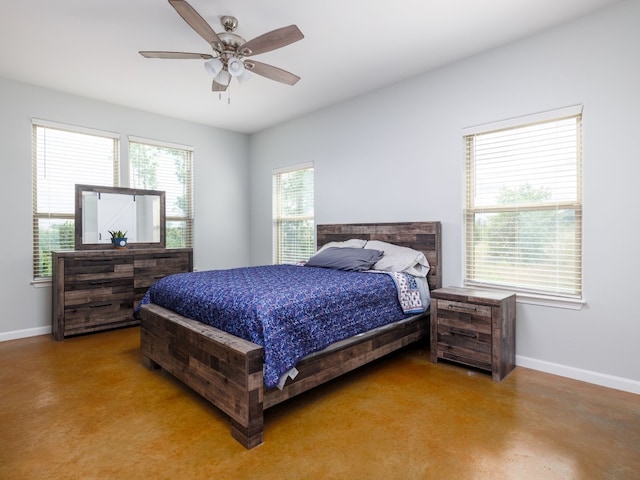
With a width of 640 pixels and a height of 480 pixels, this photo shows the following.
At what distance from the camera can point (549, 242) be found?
284 centimetres

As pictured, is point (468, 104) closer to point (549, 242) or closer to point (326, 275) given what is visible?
point (549, 242)

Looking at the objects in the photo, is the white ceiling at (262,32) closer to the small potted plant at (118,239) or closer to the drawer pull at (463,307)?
the small potted plant at (118,239)

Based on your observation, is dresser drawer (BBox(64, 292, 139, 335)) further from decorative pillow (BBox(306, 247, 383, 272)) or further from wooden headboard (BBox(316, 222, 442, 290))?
wooden headboard (BBox(316, 222, 442, 290))

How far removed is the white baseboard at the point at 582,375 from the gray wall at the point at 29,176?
4323 millimetres

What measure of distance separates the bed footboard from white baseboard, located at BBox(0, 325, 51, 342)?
2292 millimetres

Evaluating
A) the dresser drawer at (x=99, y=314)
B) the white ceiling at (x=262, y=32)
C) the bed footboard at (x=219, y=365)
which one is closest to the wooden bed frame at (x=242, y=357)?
the bed footboard at (x=219, y=365)

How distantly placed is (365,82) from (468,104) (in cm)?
115

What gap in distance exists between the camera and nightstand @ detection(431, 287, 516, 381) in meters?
2.63

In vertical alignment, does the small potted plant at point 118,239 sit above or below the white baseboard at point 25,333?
above

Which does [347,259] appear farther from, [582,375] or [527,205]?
[582,375]

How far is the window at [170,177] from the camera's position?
4676 mm

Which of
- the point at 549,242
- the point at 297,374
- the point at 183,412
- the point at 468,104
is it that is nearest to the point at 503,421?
the point at 297,374

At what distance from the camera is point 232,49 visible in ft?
8.41

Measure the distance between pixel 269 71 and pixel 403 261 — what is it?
2068 mm
